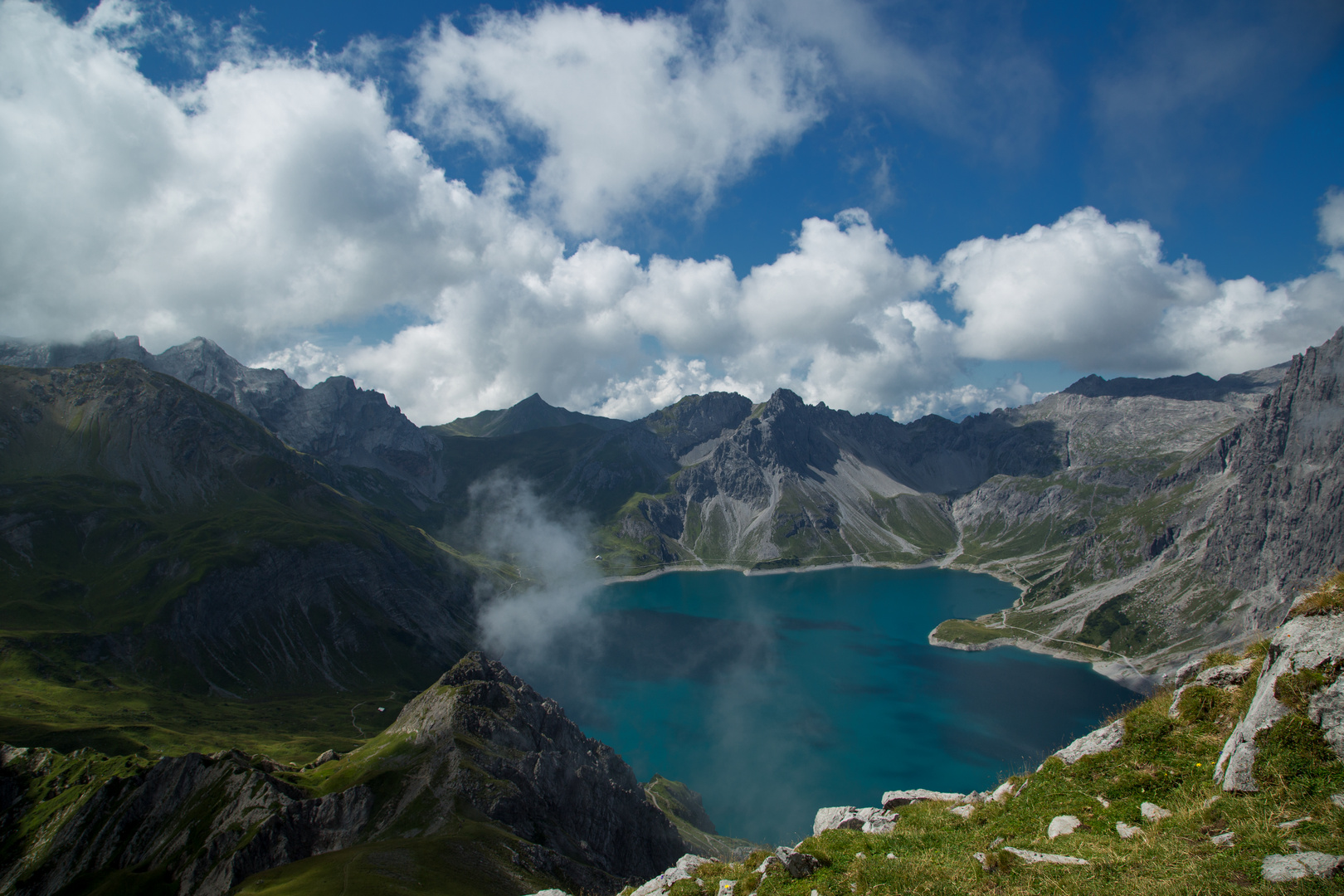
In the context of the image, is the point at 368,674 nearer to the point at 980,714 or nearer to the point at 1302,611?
the point at 980,714

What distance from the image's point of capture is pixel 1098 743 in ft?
63.4

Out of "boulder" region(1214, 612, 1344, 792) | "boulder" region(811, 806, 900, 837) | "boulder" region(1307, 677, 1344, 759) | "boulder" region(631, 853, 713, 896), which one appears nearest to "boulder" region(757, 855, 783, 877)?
"boulder" region(631, 853, 713, 896)

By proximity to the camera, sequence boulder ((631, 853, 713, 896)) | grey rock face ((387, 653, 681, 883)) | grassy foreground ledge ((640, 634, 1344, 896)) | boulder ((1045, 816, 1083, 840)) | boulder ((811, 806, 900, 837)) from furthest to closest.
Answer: grey rock face ((387, 653, 681, 883))
boulder ((811, 806, 900, 837))
boulder ((631, 853, 713, 896))
boulder ((1045, 816, 1083, 840))
grassy foreground ledge ((640, 634, 1344, 896))

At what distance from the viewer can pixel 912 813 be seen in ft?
69.9

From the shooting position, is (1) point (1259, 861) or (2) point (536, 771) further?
(2) point (536, 771)

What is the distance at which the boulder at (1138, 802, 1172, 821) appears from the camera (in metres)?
14.5

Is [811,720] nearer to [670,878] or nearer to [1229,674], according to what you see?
[670,878]

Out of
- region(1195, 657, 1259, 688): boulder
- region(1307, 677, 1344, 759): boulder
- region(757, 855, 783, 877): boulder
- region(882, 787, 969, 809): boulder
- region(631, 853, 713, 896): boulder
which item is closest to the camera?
region(1307, 677, 1344, 759): boulder

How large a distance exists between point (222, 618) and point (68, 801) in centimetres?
13115

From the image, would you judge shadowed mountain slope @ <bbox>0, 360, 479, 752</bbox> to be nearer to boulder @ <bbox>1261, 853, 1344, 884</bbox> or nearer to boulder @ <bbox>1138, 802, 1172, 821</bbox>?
boulder @ <bbox>1138, 802, 1172, 821</bbox>

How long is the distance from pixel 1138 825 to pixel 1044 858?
8.83 ft

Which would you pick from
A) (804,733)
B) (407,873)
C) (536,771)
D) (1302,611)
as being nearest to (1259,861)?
(1302,611)

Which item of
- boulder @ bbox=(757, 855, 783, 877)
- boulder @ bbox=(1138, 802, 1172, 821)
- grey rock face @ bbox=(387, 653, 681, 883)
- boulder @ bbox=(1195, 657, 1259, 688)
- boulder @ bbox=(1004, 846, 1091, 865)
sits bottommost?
grey rock face @ bbox=(387, 653, 681, 883)

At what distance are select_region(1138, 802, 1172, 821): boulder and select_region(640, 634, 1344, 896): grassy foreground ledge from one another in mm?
130
